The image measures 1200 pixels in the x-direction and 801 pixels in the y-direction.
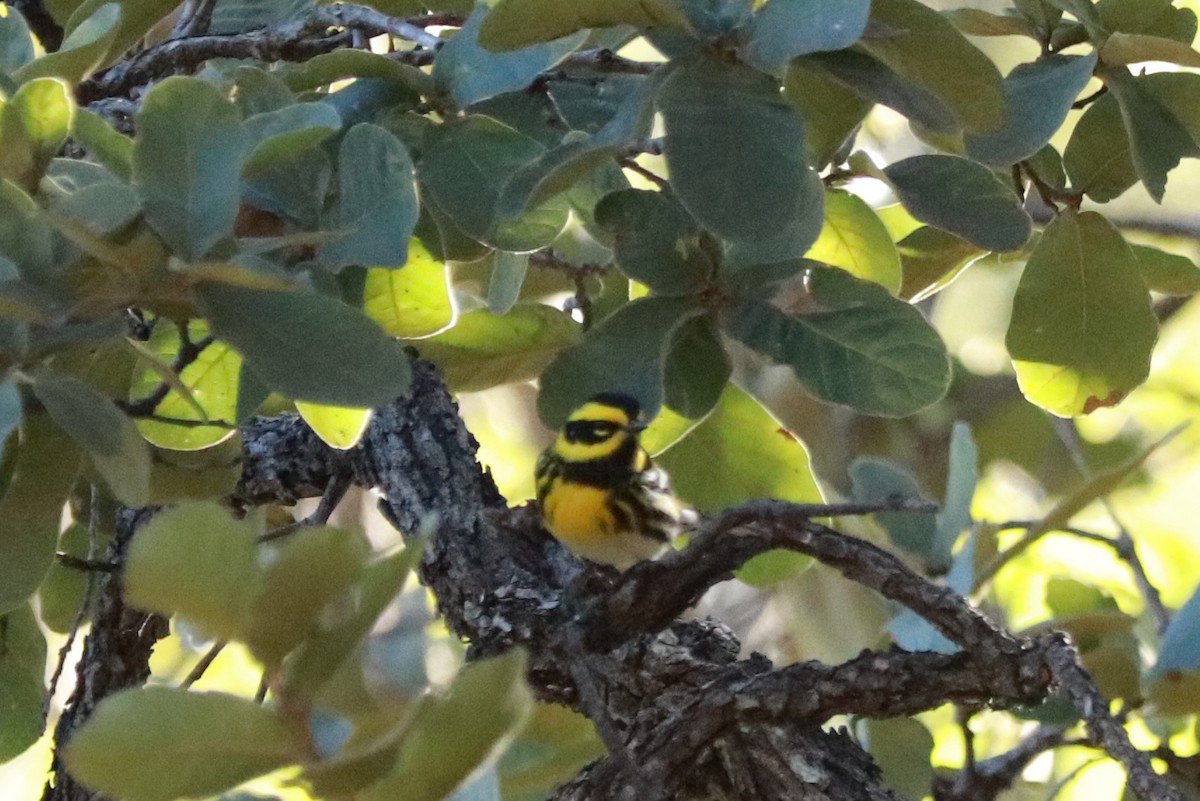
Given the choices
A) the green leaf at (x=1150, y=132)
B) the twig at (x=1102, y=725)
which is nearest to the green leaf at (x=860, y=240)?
the green leaf at (x=1150, y=132)

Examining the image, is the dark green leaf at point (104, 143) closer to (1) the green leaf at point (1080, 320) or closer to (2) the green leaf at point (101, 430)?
(2) the green leaf at point (101, 430)

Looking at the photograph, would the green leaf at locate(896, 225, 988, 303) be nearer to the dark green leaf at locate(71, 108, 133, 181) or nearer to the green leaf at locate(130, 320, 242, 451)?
the green leaf at locate(130, 320, 242, 451)

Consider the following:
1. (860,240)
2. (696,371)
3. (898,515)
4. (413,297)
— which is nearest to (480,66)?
(413,297)

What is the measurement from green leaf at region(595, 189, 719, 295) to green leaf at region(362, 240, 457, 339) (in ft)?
0.43

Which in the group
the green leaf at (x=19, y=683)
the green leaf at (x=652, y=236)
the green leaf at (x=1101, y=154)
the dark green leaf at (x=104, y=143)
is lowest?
the green leaf at (x=19, y=683)

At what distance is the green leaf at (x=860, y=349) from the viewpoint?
0.99 m

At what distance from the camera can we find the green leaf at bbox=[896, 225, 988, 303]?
1.22 m

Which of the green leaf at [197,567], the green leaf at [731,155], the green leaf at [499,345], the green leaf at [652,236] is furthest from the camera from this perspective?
the green leaf at [499,345]

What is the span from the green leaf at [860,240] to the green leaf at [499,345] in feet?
0.74

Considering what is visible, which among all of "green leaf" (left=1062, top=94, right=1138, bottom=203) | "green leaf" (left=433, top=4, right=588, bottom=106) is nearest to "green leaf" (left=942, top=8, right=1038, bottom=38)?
"green leaf" (left=1062, top=94, right=1138, bottom=203)

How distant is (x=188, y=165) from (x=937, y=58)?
42 cm

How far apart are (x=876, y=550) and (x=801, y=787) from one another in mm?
193

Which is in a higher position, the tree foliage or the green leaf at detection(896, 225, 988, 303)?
the tree foliage

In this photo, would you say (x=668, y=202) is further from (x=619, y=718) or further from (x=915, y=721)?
(x=915, y=721)
